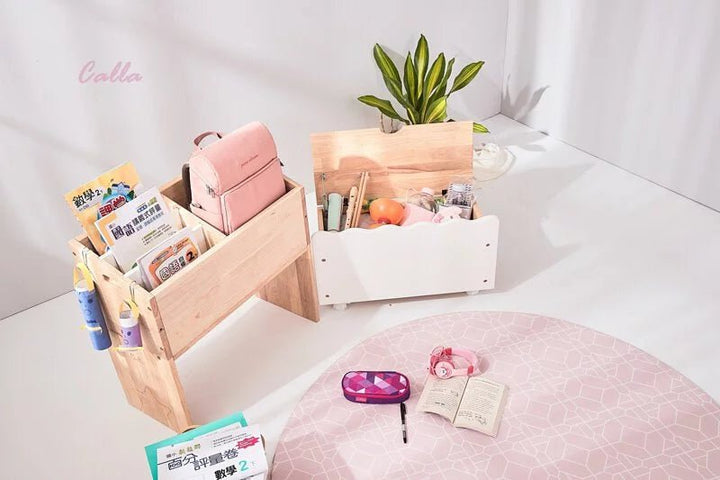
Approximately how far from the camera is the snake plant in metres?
3.25

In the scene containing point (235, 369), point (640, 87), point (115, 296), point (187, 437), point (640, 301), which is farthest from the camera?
point (640, 87)

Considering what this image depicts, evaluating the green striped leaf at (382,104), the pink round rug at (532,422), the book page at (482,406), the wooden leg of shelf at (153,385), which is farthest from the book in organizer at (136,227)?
the green striped leaf at (382,104)

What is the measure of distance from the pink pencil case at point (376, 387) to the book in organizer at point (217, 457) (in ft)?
1.67

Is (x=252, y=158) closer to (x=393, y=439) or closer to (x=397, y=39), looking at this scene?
(x=393, y=439)

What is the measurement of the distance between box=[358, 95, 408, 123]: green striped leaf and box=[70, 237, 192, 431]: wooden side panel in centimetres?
152

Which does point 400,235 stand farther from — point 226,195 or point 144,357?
point 144,357

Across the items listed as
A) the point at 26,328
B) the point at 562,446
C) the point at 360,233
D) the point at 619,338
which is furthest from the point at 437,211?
the point at 26,328

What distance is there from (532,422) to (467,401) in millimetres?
208

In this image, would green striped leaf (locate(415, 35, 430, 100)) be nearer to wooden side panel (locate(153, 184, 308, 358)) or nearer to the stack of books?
wooden side panel (locate(153, 184, 308, 358))

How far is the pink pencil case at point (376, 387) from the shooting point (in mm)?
2371

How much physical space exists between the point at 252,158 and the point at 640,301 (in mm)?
1524

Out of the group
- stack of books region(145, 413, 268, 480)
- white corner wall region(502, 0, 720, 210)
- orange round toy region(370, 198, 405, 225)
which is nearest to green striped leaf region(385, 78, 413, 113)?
orange round toy region(370, 198, 405, 225)

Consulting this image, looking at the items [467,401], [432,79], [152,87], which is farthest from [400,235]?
[152,87]

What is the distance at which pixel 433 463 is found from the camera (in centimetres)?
220
